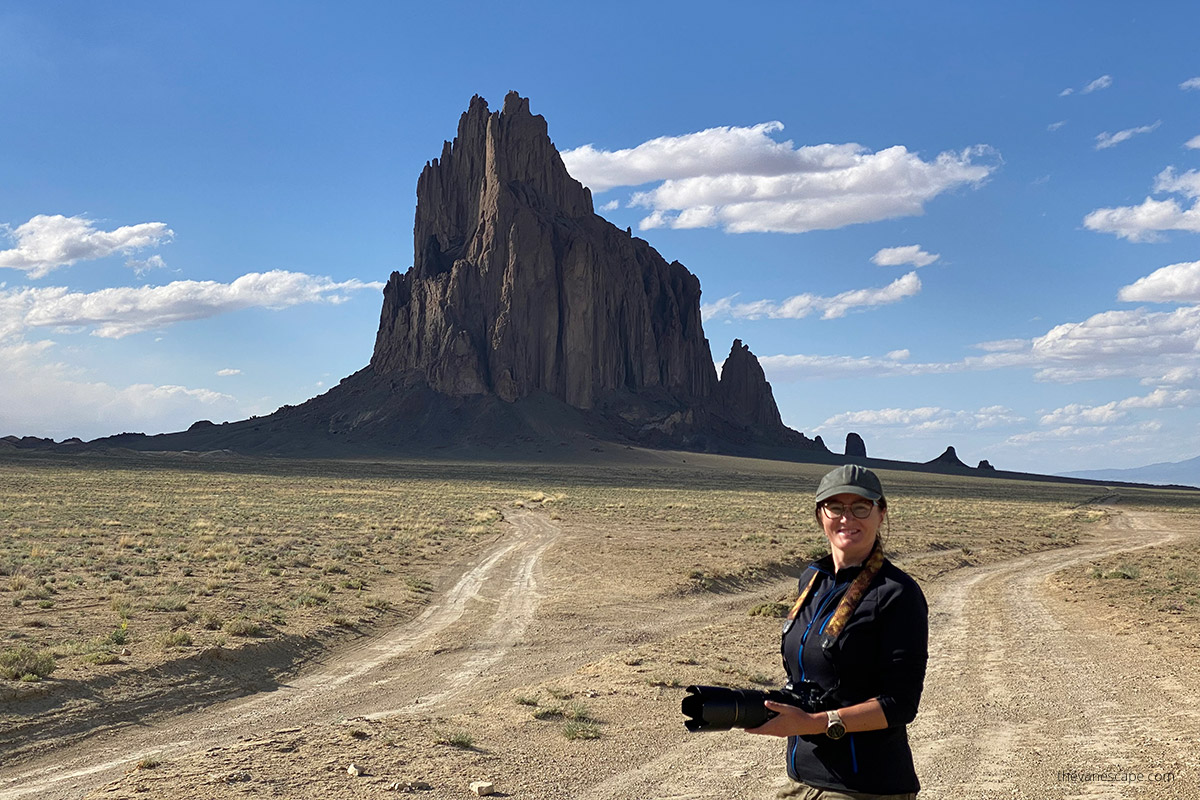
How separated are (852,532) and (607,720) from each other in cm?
768

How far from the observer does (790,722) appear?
11.3 feet

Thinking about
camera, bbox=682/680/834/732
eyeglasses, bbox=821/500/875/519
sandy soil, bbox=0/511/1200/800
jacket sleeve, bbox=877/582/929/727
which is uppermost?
eyeglasses, bbox=821/500/875/519

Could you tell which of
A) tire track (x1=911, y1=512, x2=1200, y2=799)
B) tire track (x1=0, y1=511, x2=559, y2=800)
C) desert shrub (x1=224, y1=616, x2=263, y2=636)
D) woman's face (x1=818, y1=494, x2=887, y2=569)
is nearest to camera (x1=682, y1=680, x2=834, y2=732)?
woman's face (x1=818, y1=494, x2=887, y2=569)

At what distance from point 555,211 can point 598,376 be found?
28.2 meters

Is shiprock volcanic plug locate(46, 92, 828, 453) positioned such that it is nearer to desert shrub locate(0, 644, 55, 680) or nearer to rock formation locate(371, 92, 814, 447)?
rock formation locate(371, 92, 814, 447)

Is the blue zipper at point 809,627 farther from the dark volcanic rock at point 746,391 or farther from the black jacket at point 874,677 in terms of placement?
the dark volcanic rock at point 746,391

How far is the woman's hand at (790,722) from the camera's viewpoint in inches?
134

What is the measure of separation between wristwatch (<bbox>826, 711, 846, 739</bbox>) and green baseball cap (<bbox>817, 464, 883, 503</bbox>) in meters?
0.77

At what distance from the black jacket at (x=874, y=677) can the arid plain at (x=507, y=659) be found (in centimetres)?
480

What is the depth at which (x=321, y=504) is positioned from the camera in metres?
48.0

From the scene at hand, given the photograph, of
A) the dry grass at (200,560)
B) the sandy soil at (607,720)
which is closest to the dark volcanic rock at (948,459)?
the dry grass at (200,560)

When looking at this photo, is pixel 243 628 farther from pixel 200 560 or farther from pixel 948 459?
pixel 948 459

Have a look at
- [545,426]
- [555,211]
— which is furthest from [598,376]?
[555,211]

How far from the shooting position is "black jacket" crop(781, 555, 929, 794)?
141 inches
